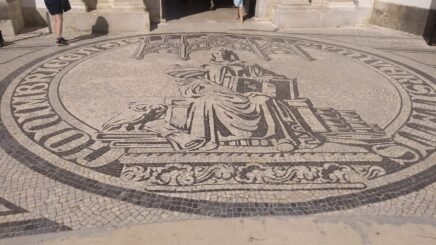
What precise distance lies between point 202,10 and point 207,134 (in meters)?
7.95

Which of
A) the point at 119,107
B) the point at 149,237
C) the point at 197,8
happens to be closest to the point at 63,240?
the point at 149,237

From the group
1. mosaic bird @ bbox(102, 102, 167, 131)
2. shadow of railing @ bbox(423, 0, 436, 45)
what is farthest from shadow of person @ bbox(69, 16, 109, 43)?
shadow of railing @ bbox(423, 0, 436, 45)

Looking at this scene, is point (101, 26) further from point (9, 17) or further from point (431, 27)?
point (431, 27)

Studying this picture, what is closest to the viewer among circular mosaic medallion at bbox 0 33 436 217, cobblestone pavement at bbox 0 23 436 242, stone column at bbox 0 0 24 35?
cobblestone pavement at bbox 0 23 436 242

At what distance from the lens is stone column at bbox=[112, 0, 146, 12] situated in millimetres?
8570

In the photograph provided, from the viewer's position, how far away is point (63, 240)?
2.74 m

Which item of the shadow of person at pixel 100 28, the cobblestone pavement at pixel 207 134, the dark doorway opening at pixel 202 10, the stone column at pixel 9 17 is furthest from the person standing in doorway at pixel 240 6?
the stone column at pixel 9 17

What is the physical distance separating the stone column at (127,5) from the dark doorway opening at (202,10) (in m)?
1.42

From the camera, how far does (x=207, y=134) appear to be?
14.5ft

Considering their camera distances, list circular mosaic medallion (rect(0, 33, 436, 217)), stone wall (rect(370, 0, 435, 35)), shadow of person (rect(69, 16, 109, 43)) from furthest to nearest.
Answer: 1. stone wall (rect(370, 0, 435, 35))
2. shadow of person (rect(69, 16, 109, 43))
3. circular mosaic medallion (rect(0, 33, 436, 217))

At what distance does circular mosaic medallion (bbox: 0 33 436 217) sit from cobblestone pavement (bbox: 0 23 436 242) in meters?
0.02

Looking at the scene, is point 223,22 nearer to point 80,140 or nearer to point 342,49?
point 342,49

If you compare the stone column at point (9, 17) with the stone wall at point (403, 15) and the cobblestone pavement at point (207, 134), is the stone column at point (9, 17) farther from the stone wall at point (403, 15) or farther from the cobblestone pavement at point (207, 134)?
the stone wall at point (403, 15)

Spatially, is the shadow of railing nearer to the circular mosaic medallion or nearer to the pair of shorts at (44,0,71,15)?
the circular mosaic medallion
